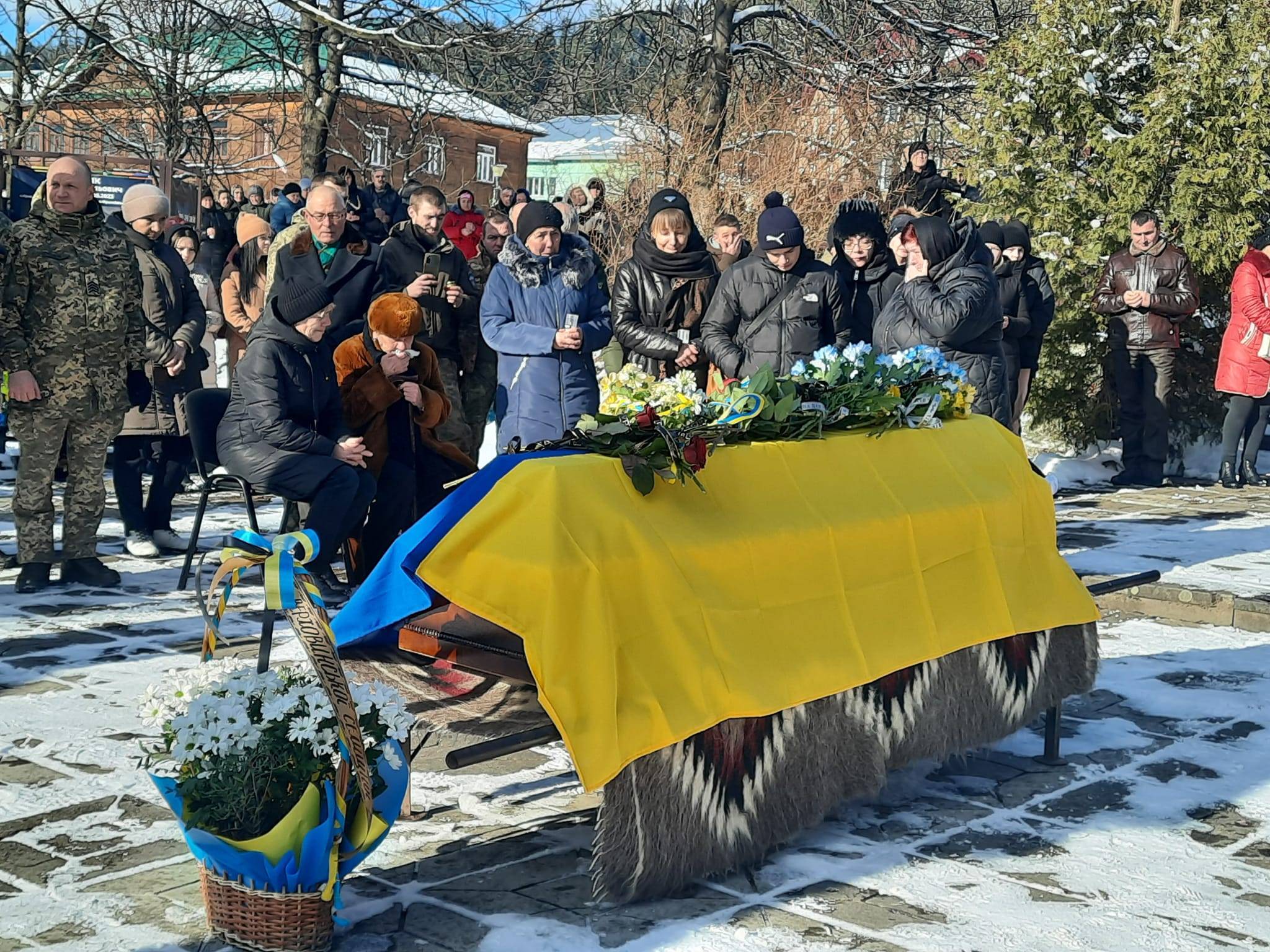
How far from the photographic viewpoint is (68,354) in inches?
292

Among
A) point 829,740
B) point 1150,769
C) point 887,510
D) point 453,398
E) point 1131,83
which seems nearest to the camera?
point 829,740

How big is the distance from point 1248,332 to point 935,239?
247 inches

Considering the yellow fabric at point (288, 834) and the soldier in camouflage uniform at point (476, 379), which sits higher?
the soldier in camouflage uniform at point (476, 379)

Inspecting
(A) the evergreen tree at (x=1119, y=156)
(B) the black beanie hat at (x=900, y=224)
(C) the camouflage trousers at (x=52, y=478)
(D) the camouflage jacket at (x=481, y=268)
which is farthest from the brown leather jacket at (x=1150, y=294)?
(C) the camouflage trousers at (x=52, y=478)

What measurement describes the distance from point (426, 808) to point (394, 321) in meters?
3.25

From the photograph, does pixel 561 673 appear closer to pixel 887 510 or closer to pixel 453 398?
pixel 887 510

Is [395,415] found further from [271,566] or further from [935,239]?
[271,566]

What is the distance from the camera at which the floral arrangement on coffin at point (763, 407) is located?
4.15 m

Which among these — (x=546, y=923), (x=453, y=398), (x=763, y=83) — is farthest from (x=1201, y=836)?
(x=763, y=83)

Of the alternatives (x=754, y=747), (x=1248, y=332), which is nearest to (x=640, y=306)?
(x=754, y=747)

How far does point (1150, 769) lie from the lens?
528 centimetres

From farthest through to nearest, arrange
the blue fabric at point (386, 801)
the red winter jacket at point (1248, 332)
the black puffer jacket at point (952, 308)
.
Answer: the red winter jacket at point (1248, 332) < the black puffer jacket at point (952, 308) < the blue fabric at point (386, 801)

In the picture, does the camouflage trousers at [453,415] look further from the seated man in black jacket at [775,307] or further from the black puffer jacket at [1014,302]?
the black puffer jacket at [1014,302]

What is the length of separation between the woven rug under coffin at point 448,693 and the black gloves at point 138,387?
156 inches
